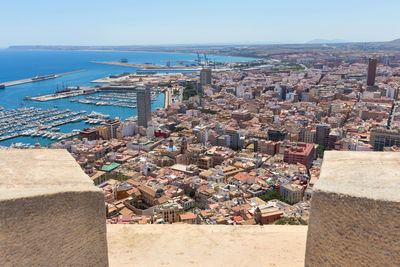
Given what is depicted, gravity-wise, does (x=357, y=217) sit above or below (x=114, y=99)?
above

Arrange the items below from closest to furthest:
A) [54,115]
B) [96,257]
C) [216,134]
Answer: [96,257] → [216,134] → [54,115]

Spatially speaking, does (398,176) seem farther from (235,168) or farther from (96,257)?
(235,168)

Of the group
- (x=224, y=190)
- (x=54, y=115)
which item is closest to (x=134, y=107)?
(x=54, y=115)

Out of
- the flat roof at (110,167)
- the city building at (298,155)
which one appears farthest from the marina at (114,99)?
the city building at (298,155)

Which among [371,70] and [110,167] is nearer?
[110,167]

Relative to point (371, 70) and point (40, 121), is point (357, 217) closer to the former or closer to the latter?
point (40, 121)

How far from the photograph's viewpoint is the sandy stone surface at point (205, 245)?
344 cm

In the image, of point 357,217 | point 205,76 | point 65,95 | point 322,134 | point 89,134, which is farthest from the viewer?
point 205,76

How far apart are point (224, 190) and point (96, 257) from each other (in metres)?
8.77

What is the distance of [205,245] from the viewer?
149 inches

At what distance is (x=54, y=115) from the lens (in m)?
27.0

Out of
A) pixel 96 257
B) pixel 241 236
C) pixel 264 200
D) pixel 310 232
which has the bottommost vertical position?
pixel 264 200

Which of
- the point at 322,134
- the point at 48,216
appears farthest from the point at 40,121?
the point at 48,216

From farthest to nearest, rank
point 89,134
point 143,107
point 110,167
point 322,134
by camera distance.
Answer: point 143,107 < point 89,134 < point 322,134 < point 110,167
